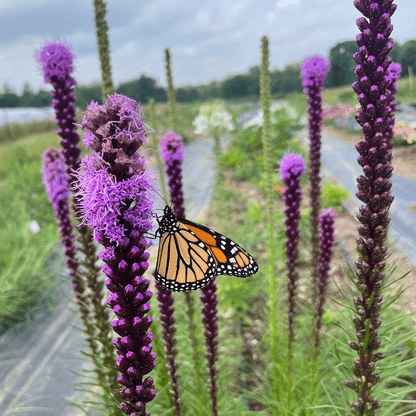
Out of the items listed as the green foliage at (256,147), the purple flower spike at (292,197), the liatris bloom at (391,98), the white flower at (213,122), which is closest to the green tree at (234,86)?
the green foliage at (256,147)

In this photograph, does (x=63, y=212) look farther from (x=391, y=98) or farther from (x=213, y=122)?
(x=213, y=122)

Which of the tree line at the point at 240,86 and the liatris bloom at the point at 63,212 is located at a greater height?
the tree line at the point at 240,86

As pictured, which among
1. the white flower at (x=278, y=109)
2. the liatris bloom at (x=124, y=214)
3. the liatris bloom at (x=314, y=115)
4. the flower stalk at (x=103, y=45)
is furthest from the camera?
the white flower at (x=278, y=109)

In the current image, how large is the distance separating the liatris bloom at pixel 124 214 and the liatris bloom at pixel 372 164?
3.53ft

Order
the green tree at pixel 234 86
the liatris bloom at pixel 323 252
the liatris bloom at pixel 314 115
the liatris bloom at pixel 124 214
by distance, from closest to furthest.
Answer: the liatris bloom at pixel 124 214
the liatris bloom at pixel 323 252
the liatris bloom at pixel 314 115
the green tree at pixel 234 86

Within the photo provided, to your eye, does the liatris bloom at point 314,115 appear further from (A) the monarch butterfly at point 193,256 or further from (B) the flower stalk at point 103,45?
(B) the flower stalk at point 103,45

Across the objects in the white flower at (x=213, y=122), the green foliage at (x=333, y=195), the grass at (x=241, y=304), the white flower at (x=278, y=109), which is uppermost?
the white flower at (x=278, y=109)

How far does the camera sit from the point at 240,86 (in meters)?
30.3

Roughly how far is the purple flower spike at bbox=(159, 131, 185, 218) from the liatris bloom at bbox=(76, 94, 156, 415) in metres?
1.11

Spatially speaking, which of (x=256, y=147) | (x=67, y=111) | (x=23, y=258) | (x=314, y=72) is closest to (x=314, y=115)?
(x=314, y=72)

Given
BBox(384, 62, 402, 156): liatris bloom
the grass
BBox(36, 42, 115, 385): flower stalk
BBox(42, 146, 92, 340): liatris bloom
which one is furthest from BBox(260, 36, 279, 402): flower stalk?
BBox(42, 146, 92, 340): liatris bloom

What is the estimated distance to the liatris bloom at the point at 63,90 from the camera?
8.14 feet

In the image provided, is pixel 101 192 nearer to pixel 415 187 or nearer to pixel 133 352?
pixel 133 352

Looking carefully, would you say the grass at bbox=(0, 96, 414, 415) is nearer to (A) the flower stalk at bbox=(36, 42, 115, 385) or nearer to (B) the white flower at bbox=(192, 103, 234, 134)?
(A) the flower stalk at bbox=(36, 42, 115, 385)
